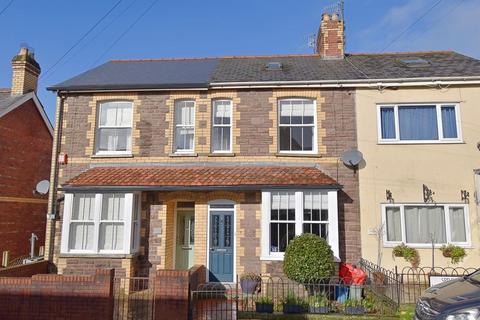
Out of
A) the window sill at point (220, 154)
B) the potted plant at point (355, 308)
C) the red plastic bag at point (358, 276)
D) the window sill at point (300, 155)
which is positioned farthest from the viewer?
the window sill at point (220, 154)

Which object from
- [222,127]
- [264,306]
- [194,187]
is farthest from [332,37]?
[264,306]

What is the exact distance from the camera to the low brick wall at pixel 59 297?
7.61m

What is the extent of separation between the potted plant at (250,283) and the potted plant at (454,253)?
18.9 feet

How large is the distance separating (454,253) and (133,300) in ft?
31.0

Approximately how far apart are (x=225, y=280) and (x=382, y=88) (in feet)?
27.1

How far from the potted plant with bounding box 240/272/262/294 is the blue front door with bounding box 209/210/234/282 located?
126cm

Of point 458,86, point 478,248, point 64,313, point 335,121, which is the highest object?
point 458,86

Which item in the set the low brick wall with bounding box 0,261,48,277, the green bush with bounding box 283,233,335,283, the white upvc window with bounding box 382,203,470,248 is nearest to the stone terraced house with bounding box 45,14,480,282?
the low brick wall with bounding box 0,261,48,277

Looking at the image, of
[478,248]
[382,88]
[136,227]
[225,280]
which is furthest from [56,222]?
[478,248]

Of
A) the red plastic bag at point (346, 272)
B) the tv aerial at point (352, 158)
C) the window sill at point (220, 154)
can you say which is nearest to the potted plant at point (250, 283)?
the red plastic bag at point (346, 272)

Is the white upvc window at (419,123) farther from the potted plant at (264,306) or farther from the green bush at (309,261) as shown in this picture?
the potted plant at (264,306)

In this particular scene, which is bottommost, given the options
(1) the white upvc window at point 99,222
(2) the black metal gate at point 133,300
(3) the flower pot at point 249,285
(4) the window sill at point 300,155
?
(2) the black metal gate at point 133,300

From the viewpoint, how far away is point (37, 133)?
57.7 ft

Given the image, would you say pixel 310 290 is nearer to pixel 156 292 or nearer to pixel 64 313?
pixel 156 292
